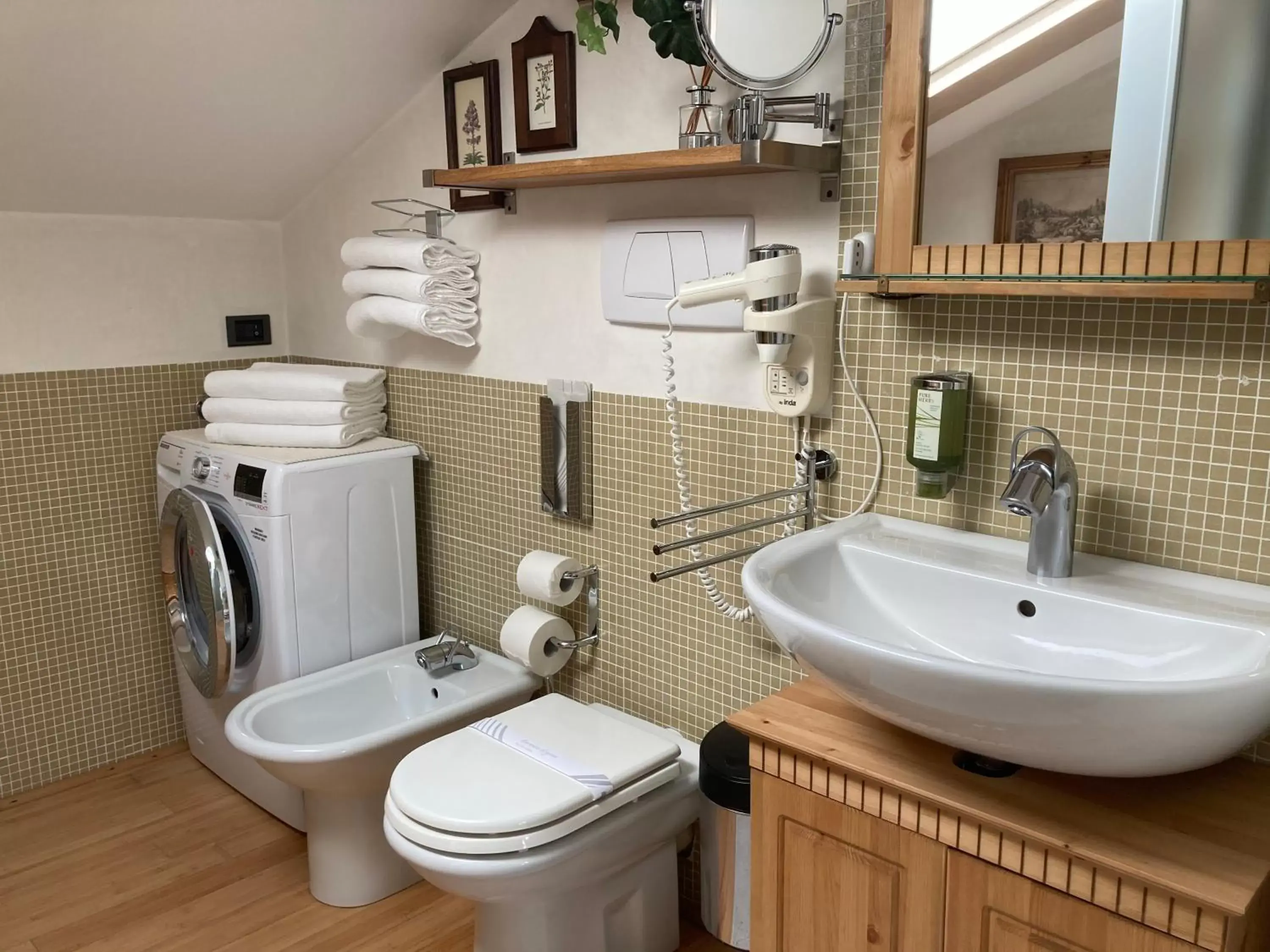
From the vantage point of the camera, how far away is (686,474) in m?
2.03

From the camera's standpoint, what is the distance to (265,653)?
2436 mm

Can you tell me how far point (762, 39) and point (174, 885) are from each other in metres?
2.16

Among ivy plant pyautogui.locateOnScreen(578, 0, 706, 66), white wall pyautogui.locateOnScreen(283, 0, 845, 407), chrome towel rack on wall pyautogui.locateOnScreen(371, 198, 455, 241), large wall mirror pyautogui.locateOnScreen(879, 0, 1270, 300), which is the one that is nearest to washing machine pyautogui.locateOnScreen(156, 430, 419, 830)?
white wall pyautogui.locateOnScreen(283, 0, 845, 407)

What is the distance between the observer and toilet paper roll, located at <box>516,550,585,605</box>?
7.22 ft

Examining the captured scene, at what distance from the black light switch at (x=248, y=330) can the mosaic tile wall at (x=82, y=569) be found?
95mm

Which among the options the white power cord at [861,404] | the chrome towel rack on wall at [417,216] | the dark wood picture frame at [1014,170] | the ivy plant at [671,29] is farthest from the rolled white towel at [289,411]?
the dark wood picture frame at [1014,170]

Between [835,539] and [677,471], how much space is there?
42 centimetres

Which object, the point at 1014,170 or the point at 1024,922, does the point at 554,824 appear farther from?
the point at 1014,170

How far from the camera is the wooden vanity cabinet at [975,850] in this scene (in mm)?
1092

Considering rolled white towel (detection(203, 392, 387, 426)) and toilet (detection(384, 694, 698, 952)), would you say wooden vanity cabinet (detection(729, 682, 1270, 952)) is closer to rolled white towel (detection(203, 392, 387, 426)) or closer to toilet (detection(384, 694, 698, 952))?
toilet (detection(384, 694, 698, 952))

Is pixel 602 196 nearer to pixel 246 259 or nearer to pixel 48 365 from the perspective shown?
pixel 246 259

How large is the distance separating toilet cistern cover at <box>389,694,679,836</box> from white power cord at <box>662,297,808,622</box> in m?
0.28

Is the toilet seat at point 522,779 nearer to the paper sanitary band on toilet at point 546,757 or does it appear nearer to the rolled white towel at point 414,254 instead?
the paper sanitary band on toilet at point 546,757

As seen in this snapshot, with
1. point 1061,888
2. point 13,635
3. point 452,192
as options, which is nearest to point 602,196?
point 452,192
